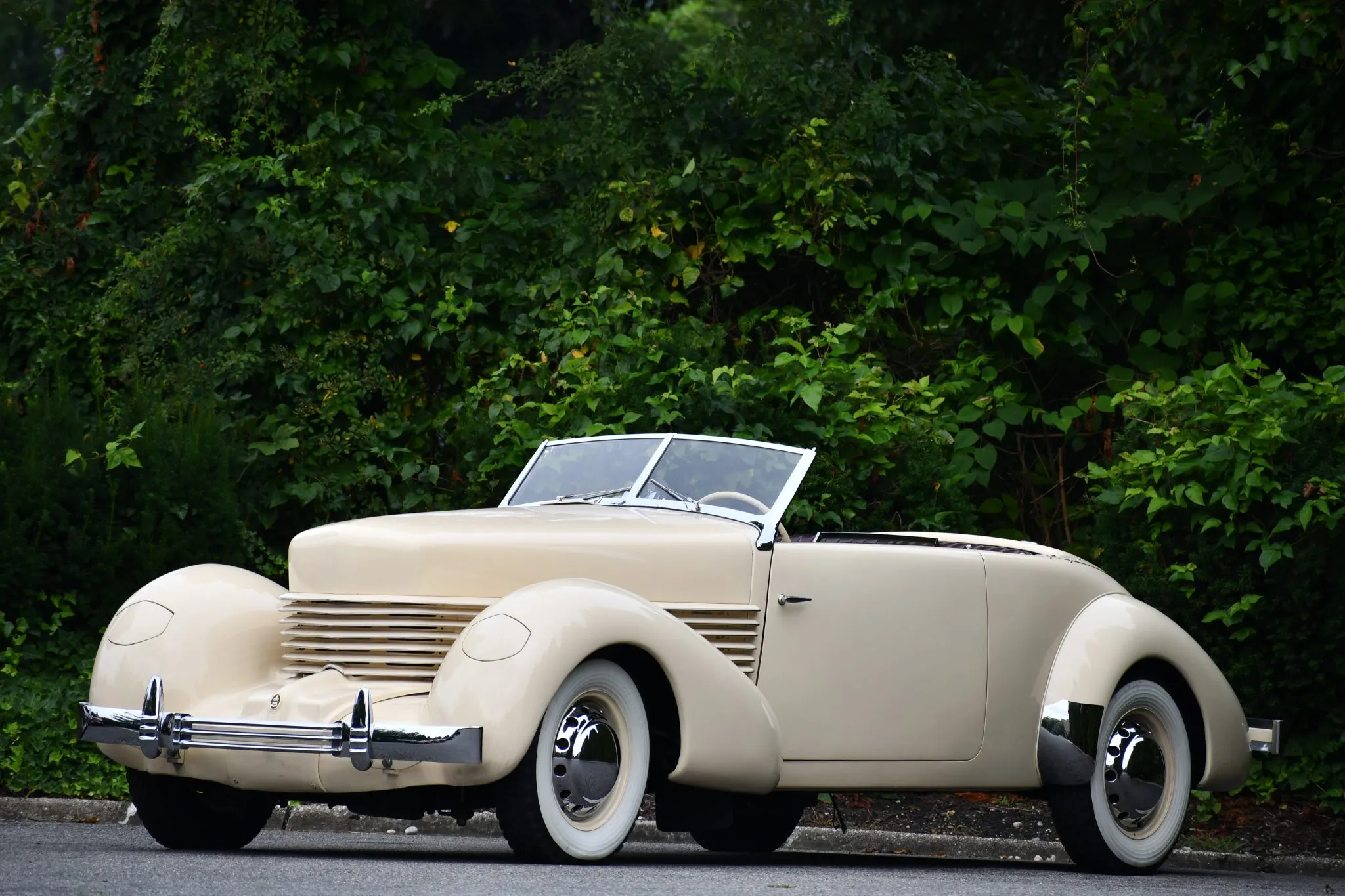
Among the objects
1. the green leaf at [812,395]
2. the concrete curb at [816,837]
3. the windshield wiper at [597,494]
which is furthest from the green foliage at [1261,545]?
the windshield wiper at [597,494]

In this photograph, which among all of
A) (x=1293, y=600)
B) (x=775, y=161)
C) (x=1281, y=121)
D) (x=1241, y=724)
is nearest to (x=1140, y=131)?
(x=1281, y=121)

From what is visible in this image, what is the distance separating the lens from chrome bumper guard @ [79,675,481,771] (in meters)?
5.60

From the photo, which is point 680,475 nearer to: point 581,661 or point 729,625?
point 729,625

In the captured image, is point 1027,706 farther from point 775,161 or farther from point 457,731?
point 775,161

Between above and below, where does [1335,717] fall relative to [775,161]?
below

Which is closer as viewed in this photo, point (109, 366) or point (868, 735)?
point (868, 735)

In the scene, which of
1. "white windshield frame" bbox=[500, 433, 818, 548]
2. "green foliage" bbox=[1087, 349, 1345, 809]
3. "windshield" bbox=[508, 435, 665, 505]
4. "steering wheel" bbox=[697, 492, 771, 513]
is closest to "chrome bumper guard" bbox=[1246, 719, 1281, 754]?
"green foliage" bbox=[1087, 349, 1345, 809]

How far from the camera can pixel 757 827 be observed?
814 cm

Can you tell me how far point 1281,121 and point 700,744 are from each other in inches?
275

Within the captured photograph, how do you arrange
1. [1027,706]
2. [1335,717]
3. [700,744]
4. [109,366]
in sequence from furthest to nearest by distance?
[109,366] < [1335,717] < [1027,706] < [700,744]

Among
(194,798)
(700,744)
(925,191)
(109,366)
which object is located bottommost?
(194,798)

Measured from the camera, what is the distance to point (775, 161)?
11.7 metres

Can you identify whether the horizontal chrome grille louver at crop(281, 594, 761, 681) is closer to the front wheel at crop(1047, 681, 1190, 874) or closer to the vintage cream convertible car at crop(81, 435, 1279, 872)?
the vintage cream convertible car at crop(81, 435, 1279, 872)

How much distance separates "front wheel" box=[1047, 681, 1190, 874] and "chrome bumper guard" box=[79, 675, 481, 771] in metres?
2.79
